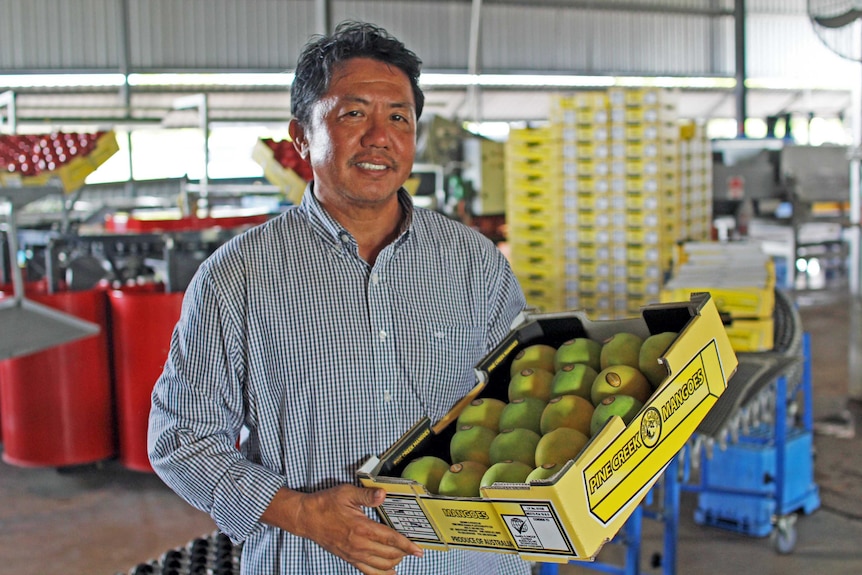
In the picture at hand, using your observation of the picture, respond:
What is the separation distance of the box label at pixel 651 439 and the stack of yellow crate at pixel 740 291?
7.28ft

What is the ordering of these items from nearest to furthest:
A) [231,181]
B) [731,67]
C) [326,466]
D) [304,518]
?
[304,518] < [326,466] < [231,181] < [731,67]

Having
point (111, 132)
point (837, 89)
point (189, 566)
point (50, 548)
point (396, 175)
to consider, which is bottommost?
point (50, 548)

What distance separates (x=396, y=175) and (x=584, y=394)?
510 millimetres

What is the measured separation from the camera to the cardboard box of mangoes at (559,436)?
1.28 meters

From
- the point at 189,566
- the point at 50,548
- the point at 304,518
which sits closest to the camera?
the point at 304,518

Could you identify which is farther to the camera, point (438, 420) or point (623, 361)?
point (438, 420)

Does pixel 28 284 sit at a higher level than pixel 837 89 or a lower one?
lower

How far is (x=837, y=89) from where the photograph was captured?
976 inches

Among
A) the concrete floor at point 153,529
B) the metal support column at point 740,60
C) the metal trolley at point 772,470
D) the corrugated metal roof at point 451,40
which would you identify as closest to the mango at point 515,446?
the concrete floor at point 153,529

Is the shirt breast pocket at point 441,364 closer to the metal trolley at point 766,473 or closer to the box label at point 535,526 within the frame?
the box label at point 535,526

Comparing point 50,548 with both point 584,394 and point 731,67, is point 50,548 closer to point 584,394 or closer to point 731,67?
point 584,394

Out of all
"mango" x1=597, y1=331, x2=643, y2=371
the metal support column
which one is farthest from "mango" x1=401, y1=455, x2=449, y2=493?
the metal support column

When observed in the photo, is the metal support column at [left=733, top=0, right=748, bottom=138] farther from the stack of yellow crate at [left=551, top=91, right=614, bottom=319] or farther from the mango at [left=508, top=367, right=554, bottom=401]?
the mango at [left=508, top=367, right=554, bottom=401]

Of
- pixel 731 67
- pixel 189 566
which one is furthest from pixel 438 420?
pixel 731 67
